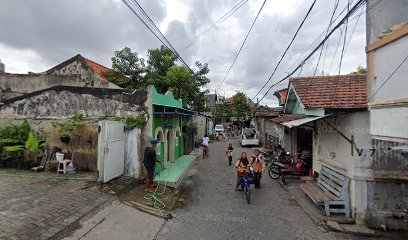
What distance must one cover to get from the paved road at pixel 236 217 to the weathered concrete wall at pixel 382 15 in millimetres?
4664

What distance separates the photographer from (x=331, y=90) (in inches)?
347

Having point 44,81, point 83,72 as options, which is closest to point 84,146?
point 83,72

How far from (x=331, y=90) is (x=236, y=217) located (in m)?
6.07

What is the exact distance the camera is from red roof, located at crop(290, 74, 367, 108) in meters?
7.59

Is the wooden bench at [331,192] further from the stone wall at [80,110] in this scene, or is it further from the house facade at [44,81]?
the house facade at [44,81]

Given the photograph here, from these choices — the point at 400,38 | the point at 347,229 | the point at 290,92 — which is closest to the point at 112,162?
the point at 347,229

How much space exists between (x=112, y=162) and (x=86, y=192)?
4.15 ft

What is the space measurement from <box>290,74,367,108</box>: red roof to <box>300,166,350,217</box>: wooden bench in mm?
2228

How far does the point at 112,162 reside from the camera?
7629mm

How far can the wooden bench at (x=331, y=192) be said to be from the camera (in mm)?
6391

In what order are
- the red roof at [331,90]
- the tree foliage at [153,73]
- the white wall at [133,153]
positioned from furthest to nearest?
the tree foliage at [153,73] → the white wall at [133,153] → the red roof at [331,90]

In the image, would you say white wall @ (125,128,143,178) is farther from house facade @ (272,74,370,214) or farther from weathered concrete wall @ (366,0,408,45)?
weathered concrete wall @ (366,0,408,45)

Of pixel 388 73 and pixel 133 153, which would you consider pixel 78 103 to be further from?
pixel 388 73

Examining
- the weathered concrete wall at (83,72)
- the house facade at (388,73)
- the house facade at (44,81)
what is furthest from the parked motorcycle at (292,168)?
the weathered concrete wall at (83,72)
